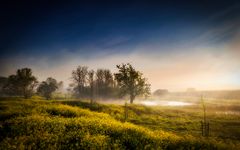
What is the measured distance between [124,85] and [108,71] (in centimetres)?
3963

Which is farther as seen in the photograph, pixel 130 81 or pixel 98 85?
pixel 98 85

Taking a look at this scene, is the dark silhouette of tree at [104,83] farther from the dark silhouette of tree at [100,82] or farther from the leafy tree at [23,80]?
the leafy tree at [23,80]

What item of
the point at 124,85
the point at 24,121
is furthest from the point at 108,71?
the point at 24,121

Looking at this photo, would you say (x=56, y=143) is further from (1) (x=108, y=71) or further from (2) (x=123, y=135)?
(1) (x=108, y=71)

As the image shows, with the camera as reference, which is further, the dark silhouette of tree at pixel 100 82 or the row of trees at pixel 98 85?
the dark silhouette of tree at pixel 100 82

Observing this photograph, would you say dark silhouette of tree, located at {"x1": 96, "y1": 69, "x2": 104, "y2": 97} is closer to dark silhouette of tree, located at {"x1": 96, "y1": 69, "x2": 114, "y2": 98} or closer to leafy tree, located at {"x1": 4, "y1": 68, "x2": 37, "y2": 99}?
dark silhouette of tree, located at {"x1": 96, "y1": 69, "x2": 114, "y2": 98}

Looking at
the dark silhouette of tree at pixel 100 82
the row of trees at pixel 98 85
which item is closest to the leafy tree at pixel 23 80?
the row of trees at pixel 98 85

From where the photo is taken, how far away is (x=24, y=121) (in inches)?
989

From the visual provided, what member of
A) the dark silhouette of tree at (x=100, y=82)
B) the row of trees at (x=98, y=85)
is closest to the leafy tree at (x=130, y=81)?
the row of trees at (x=98, y=85)

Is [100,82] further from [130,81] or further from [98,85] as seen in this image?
[130,81]

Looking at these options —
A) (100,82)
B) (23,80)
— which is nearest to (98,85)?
(100,82)

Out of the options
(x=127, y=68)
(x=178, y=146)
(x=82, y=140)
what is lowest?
(x=178, y=146)

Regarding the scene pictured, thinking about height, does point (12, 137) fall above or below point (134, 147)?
above

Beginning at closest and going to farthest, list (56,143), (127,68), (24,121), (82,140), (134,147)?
(56,143) < (82,140) < (134,147) < (24,121) < (127,68)
